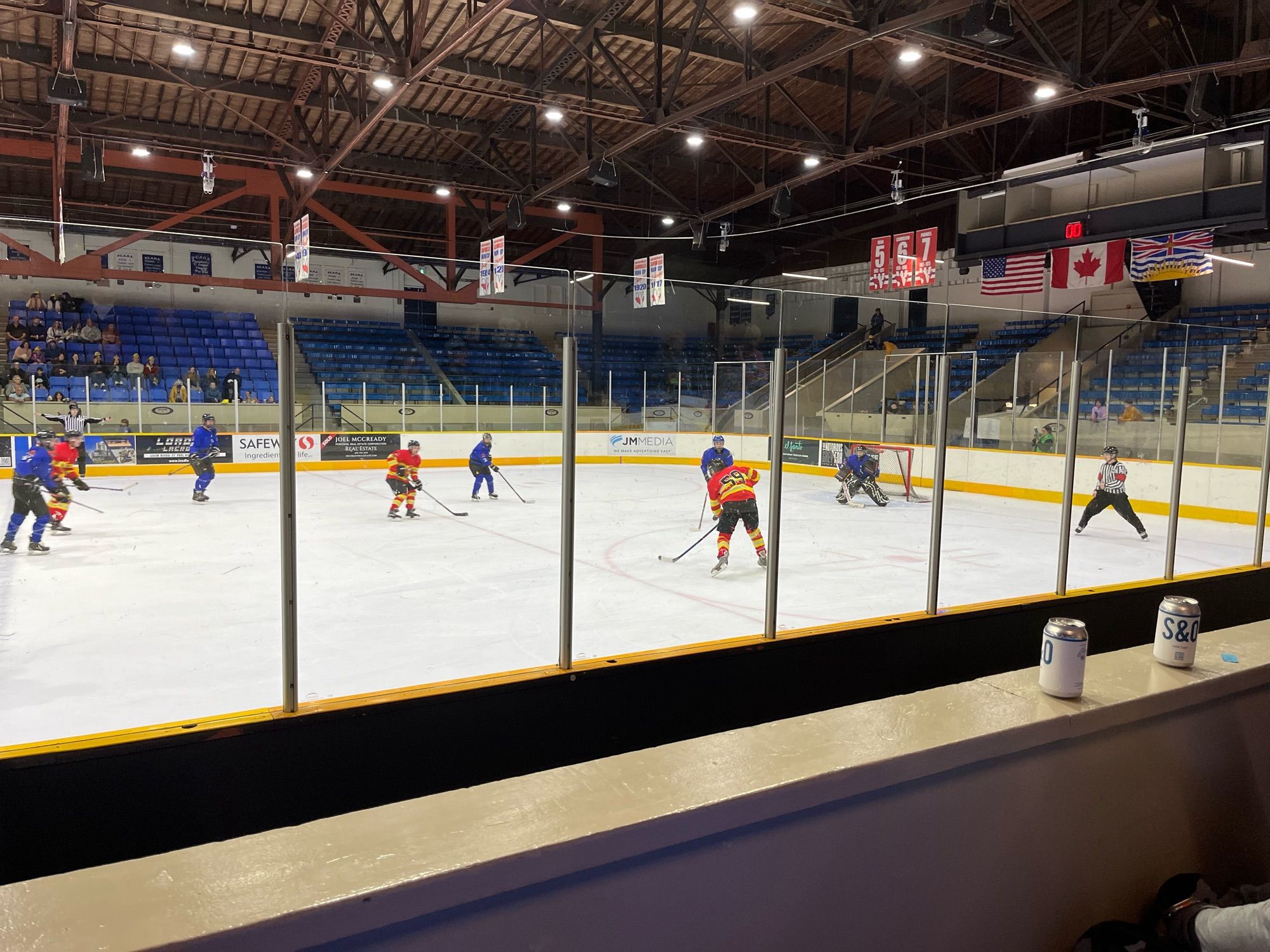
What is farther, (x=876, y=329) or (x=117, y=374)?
(x=876, y=329)

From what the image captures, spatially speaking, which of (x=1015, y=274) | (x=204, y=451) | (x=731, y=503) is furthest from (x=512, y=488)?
(x=1015, y=274)

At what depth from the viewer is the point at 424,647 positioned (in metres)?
4.79

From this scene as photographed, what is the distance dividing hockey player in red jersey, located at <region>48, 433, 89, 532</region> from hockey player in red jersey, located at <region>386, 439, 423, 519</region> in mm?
1049

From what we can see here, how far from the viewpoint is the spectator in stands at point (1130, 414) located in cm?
734

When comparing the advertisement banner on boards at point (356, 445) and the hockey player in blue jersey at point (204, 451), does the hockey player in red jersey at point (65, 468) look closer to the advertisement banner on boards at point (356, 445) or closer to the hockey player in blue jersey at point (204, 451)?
the hockey player in blue jersey at point (204, 451)

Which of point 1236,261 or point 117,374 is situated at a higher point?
point 1236,261

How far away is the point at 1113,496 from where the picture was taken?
8.23 m

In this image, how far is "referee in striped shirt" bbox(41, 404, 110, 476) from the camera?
269 centimetres

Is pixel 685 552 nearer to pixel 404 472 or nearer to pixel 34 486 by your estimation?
pixel 404 472

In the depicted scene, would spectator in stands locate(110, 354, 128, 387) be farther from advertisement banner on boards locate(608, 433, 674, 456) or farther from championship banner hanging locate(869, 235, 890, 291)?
championship banner hanging locate(869, 235, 890, 291)

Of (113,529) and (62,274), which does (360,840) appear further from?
(113,529)

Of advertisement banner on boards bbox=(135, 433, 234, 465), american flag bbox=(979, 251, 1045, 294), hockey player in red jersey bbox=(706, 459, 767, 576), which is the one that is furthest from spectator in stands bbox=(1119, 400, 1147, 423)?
american flag bbox=(979, 251, 1045, 294)

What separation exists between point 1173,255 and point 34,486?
16.0 meters

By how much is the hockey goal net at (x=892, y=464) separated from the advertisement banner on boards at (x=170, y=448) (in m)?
3.41
